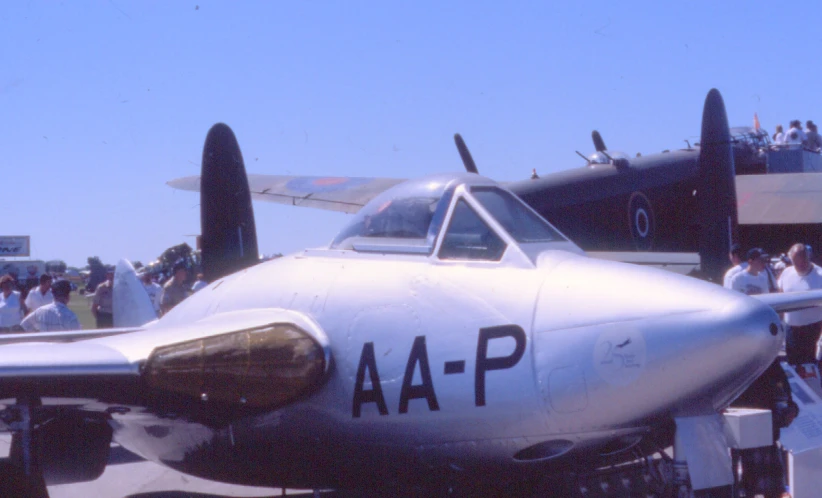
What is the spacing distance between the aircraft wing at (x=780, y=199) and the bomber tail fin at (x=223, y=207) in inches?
571

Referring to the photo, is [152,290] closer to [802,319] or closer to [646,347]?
[802,319]

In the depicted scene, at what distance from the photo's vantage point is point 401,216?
5258mm

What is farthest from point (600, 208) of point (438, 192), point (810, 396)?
point (438, 192)

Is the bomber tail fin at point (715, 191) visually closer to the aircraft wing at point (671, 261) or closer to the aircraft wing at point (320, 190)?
the aircraft wing at point (671, 261)

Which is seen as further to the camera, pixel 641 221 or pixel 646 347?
pixel 641 221

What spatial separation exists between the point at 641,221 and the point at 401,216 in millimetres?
14566

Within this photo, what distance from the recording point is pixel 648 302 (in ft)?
13.3

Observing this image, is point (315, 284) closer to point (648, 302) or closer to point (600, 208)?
point (648, 302)

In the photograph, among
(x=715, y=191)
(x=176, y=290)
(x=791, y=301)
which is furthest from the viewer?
(x=176, y=290)

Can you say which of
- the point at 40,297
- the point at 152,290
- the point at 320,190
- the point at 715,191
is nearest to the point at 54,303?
the point at 40,297

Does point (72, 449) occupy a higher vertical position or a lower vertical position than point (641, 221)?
lower

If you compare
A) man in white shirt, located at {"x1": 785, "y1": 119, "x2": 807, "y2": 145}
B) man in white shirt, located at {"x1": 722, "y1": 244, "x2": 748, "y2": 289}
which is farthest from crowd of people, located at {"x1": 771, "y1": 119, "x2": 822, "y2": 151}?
man in white shirt, located at {"x1": 722, "y1": 244, "x2": 748, "y2": 289}

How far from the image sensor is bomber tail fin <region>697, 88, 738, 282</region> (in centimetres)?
1235

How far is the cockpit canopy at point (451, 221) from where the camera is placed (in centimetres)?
489
